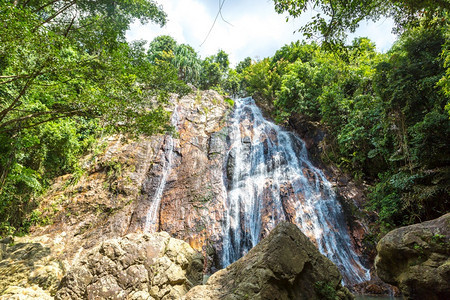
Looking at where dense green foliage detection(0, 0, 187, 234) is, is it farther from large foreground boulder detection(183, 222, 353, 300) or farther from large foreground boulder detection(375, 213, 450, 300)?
large foreground boulder detection(375, 213, 450, 300)

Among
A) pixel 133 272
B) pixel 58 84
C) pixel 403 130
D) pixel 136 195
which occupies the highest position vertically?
pixel 58 84

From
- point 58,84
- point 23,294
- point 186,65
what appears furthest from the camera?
point 186,65

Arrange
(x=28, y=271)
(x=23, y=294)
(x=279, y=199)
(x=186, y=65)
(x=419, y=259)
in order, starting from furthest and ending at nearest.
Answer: (x=186, y=65) < (x=279, y=199) < (x=28, y=271) < (x=23, y=294) < (x=419, y=259)

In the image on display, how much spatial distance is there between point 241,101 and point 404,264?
66.5 feet

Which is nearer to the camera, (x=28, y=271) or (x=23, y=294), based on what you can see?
(x=23, y=294)

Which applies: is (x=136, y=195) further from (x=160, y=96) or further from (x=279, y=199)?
(x=279, y=199)

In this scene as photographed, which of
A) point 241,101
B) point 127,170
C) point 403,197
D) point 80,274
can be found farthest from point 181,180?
point 241,101

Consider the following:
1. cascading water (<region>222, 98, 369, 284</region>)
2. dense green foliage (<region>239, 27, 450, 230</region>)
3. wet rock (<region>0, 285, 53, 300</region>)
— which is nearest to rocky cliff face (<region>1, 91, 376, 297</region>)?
cascading water (<region>222, 98, 369, 284</region>)

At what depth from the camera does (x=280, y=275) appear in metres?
3.55

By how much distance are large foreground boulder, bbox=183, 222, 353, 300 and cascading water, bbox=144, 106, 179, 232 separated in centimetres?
793

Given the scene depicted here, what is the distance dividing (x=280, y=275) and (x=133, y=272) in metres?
3.30

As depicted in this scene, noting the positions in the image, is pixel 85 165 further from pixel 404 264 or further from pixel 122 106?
pixel 404 264

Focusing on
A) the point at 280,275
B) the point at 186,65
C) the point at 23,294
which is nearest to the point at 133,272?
the point at 23,294

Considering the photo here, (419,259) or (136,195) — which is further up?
(136,195)
